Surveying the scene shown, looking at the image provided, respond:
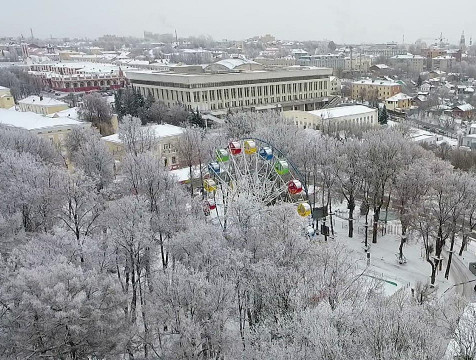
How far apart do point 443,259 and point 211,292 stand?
17.6m

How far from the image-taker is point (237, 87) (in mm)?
74312

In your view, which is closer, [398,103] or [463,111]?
[463,111]

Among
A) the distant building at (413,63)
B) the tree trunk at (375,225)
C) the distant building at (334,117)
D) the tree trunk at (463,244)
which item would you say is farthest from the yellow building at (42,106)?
the distant building at (413,63)

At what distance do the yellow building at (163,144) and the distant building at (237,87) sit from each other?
22.7 m

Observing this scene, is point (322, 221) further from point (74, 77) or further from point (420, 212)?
point (74, 77)

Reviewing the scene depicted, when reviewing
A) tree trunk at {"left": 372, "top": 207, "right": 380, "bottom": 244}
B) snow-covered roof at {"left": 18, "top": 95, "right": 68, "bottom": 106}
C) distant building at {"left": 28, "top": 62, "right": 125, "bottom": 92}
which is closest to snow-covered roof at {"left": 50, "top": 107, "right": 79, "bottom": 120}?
snow-covered roof at {"left": 18, "top": 95, "right": 68, "bottom": 106}

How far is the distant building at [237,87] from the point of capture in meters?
70.9

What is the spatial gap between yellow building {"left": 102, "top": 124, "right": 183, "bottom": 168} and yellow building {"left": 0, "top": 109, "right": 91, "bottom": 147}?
4.32 m

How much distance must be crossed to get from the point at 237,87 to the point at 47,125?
35036mm

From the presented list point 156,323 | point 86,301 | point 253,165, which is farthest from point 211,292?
point 253,165

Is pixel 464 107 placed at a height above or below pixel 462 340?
below

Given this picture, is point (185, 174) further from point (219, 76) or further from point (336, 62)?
point (336, 62)

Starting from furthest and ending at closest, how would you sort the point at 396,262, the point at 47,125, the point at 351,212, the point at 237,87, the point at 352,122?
1. the point at 237,87
2. the point at 352,122
3. the point at 47,125
4. the point at 351,212
5. the point at 396,262

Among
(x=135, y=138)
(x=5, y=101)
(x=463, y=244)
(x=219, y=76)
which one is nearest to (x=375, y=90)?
(x=219, y=76)
